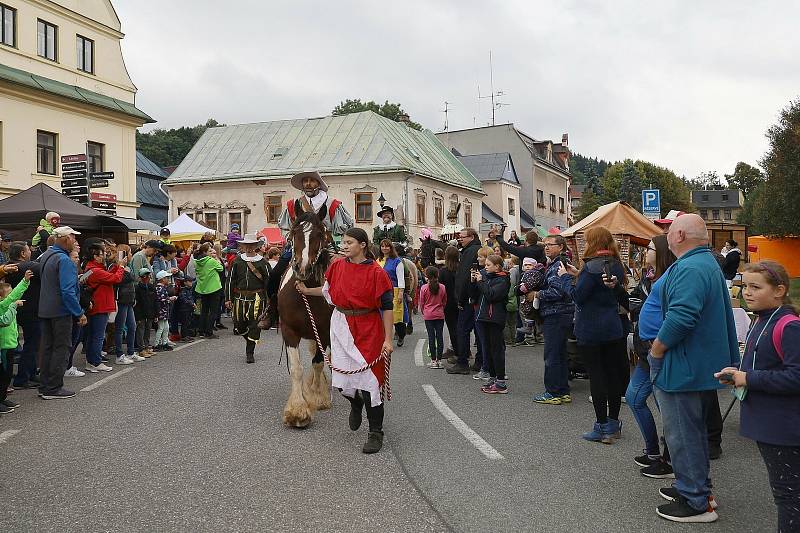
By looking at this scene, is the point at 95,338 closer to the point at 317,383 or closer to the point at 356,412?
the point at 317,383

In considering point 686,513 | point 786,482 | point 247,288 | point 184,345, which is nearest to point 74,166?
point 184,345

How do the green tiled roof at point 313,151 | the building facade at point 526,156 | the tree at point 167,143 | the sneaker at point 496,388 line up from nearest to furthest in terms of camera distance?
the sneaker at point 496,388, the green tiled roof at point 313,151, the building facade at point 526,156, the tree at point 167,143

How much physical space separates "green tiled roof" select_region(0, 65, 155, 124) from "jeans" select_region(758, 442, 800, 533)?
28.4 meters

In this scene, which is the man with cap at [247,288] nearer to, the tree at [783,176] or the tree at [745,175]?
the tree at [783,176]

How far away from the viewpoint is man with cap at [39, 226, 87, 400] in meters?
8.36

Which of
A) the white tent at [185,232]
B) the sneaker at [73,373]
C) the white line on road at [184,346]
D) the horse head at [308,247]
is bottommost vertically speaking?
the sneaker at [73,373]

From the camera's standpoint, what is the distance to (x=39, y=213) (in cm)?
1455

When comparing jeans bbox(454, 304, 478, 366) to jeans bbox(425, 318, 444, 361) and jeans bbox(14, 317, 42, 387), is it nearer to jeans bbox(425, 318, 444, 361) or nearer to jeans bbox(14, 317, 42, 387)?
jeans bbox(425, 318, 444, 361)

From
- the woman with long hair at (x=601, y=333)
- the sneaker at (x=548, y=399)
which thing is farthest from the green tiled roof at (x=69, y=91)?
the woman with long hair at (x=601, y=333)

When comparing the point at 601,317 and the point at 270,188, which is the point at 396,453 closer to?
the point at 601,317

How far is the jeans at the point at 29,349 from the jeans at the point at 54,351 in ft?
1.58

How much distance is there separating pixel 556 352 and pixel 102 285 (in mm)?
7025

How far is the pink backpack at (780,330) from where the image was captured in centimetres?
371

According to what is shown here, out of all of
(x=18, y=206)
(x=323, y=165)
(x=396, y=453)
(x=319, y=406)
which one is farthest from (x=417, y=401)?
(x=323, y=165)
